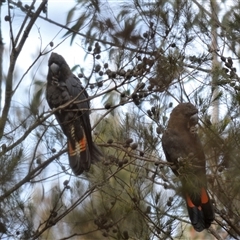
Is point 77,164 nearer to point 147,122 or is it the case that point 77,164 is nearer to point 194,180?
point 147,122

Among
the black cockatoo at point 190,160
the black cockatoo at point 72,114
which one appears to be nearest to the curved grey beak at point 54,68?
the black cockatoo at point 72,114

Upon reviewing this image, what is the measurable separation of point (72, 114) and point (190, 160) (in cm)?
70

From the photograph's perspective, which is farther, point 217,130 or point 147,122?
point 147,122

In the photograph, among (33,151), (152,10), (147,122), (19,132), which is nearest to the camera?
(19,132)

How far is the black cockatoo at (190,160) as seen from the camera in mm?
2684

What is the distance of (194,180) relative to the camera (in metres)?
2.66

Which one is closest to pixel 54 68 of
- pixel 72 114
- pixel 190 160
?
pixel 72 114

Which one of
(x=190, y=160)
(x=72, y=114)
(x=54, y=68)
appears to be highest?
(x=54, y=68)

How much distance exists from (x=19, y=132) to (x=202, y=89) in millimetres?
973

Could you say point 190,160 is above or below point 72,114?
below

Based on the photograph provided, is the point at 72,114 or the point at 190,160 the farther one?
the point at 72,114

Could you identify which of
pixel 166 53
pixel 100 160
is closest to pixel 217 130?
pixel 166 53

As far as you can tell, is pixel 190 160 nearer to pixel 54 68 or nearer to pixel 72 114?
pixel 72 114

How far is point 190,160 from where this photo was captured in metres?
2.73
